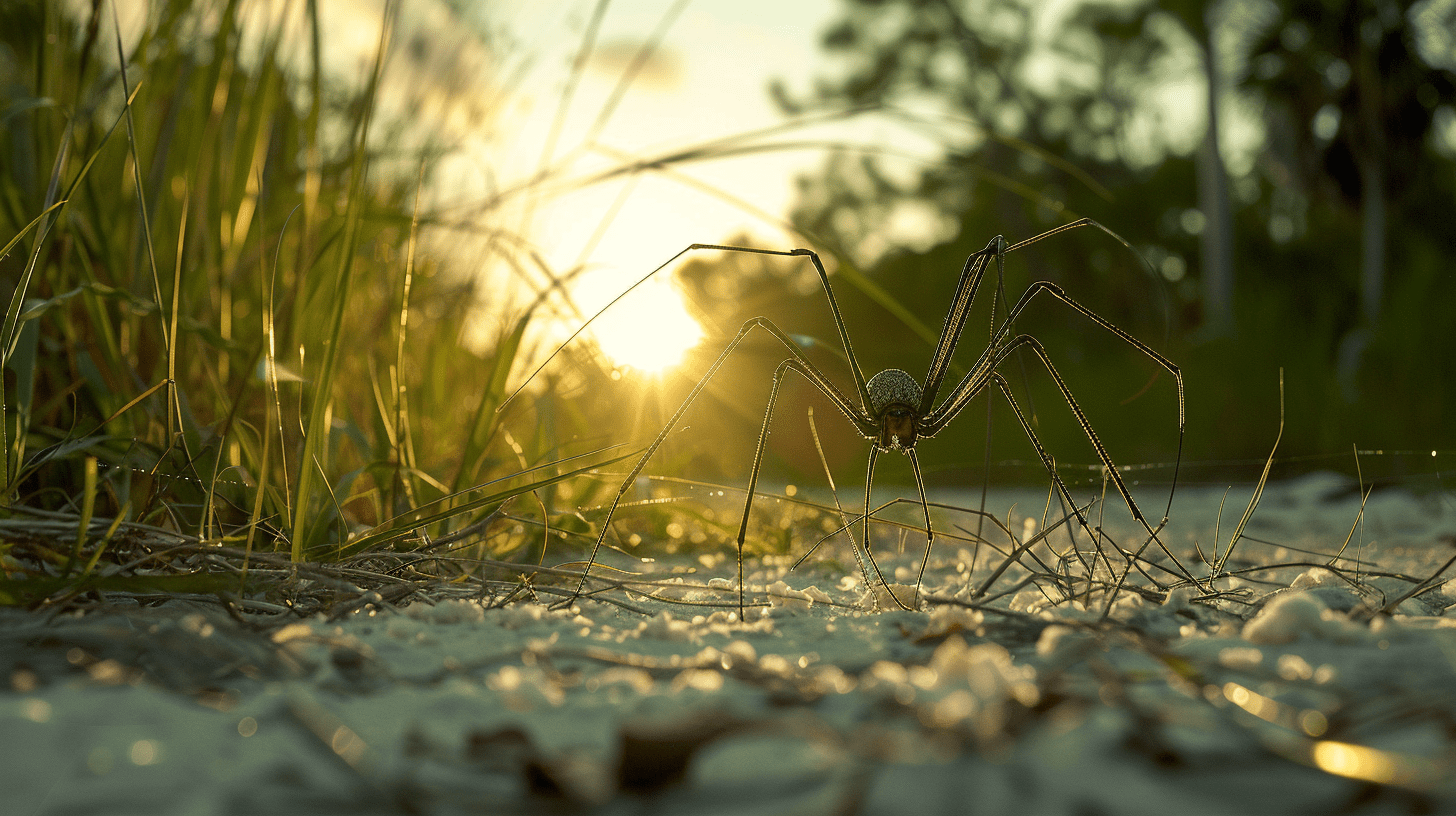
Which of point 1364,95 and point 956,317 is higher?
point 1364,95

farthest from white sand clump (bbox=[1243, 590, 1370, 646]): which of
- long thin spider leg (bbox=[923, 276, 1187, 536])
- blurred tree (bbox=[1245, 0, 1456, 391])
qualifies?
blurred tree (bbox=[1245, 0, 1456, 391])

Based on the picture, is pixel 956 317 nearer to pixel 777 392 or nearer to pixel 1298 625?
pixel 777 392

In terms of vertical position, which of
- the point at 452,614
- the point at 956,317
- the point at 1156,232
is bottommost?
the point at 452,614

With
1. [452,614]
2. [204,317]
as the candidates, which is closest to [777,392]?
[452,614]

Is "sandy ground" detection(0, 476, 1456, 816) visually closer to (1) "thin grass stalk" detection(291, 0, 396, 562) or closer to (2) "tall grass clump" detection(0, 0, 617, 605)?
(1) "thin grass stalk" detection(291, 0, 396, 562)

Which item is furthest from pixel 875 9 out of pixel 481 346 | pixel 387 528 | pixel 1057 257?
pixel 387 528

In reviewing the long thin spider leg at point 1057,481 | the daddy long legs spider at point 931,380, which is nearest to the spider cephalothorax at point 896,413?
the daddy long legs spider at point 931,380

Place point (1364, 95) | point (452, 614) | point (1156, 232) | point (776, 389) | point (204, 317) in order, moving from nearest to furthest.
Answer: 1. point (452, 614)
2. point (776, 389)
3. point (204, 317)
4. point (1364, 95)
5. point (1156, 232)
